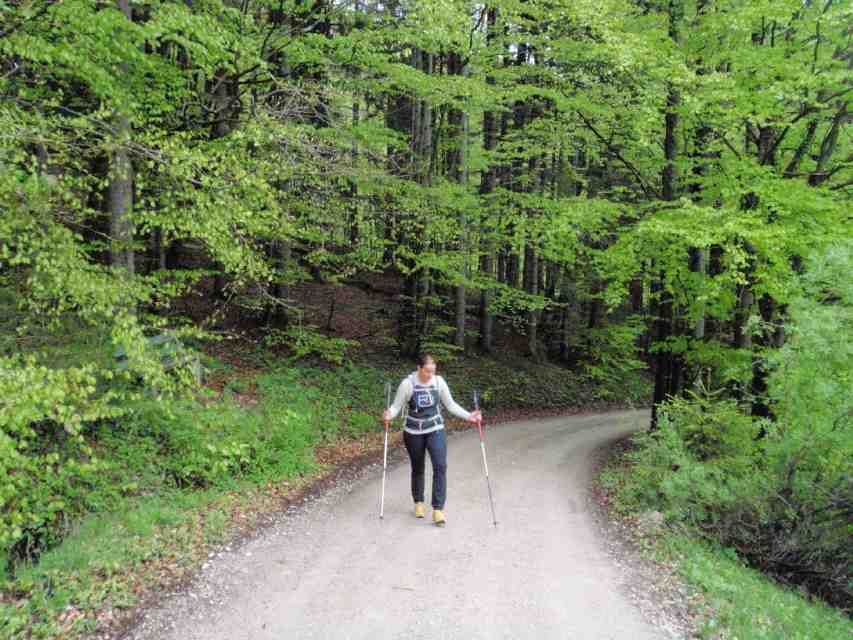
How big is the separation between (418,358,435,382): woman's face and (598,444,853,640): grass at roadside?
3.55 meters

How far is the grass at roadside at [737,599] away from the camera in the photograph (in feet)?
17.3

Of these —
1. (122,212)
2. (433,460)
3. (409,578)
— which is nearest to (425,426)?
(433,460)

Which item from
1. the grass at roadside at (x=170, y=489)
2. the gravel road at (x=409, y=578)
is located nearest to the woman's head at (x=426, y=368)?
the gravel road at (x=409, y=578)

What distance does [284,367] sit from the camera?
14.1 meters

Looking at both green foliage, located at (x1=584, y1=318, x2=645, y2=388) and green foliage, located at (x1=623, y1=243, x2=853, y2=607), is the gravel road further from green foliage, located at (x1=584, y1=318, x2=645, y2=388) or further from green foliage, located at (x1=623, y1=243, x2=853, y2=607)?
green foliage, located at (x1=584, y1=318, x2=645, y2=388)

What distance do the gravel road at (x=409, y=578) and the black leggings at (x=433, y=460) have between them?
367 millimetres

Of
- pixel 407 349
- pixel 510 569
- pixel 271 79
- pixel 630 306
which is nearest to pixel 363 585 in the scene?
pixel 510 569

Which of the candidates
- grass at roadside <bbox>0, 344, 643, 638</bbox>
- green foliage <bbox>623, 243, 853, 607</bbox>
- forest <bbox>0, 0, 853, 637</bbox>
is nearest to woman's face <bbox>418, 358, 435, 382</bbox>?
grass at roadside <bbox>0, 344, 643, 638</bbox>

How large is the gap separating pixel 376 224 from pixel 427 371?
8.50 metres

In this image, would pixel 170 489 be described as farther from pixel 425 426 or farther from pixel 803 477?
pixel 803 477

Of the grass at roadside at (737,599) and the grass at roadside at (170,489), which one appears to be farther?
the grass at roadside at (737,599)

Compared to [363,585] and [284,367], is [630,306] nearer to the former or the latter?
[284,367]

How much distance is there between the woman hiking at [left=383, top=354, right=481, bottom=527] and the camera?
7344 mm

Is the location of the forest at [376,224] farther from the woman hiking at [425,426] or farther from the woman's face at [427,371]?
the woman's face at [427,371]
